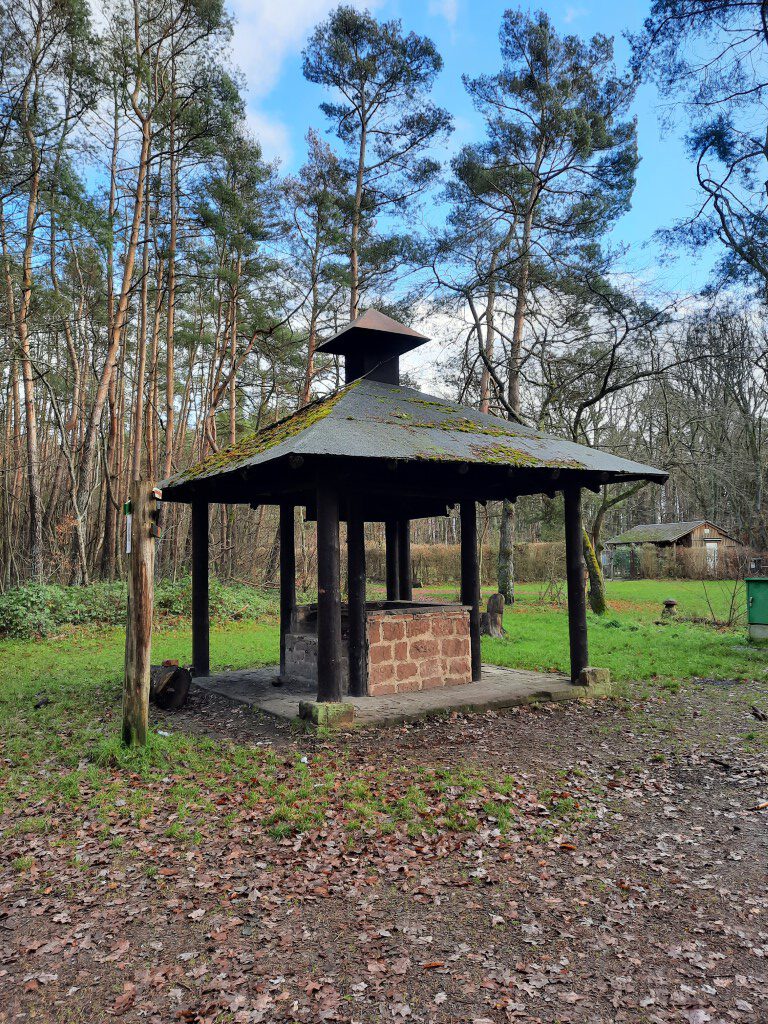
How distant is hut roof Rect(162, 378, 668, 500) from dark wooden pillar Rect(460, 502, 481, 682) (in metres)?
1.20

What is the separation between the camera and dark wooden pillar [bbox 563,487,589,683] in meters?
7.81

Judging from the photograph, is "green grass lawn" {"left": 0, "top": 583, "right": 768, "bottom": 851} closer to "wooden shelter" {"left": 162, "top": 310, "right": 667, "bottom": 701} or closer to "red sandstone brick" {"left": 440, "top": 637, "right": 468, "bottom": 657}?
"wooden shelter" {"left": 162, "top": 310, "right": 667, "bottom": 701}

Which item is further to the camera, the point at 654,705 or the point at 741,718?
the point at 654,705

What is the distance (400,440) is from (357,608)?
199cm

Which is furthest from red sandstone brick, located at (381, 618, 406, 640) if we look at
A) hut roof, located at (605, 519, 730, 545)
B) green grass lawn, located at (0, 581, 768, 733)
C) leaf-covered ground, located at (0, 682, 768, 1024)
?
hut roof, located at (605, 519, 730, 545)

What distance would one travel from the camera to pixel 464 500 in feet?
26.9

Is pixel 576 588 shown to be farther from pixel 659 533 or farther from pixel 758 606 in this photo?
pixel 659 533

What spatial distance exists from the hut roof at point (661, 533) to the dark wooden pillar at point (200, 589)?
31.5 meters

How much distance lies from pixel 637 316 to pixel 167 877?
13269 millimetres

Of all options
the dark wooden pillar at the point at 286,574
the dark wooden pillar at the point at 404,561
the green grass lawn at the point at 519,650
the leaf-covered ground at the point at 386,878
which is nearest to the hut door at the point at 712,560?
the green grass lawn at the point at 519,650

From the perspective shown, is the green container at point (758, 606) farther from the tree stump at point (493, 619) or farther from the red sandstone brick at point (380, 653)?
the red sandstone brick at point (380, 653)

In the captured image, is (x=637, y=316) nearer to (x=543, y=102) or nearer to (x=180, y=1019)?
(x=543, y=102)

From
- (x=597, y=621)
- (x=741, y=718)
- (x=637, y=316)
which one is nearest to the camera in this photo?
(x=741, y=718)

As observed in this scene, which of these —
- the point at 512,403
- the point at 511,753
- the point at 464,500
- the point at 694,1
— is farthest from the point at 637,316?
the point at 511,753
